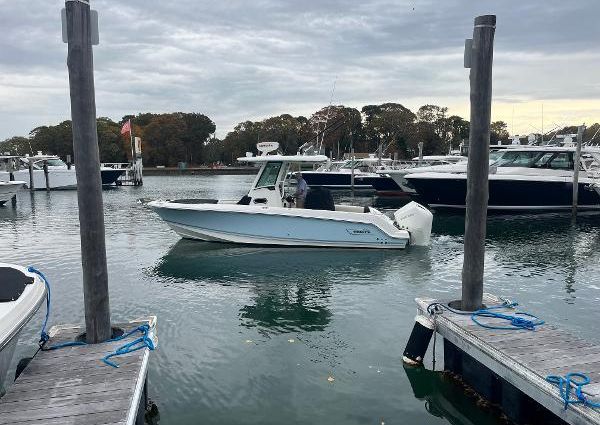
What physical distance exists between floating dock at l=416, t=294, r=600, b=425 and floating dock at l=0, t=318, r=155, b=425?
3.21 metres

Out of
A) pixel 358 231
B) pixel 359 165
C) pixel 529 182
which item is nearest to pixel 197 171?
pixel 359 165

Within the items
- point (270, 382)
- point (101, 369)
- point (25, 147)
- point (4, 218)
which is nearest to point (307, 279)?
point (270, 382)

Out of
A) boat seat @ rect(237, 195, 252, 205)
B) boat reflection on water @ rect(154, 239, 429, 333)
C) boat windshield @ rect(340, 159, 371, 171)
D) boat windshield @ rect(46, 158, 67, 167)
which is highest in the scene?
boat windshield @ rect(46, 158, 67, 167)

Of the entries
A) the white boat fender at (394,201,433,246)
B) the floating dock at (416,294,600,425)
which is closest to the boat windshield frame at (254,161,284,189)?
the white boat fender at (394,201,433,246)

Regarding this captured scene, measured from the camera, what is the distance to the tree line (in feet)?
266

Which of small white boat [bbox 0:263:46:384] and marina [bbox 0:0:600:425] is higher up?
small white boat [bbox 0:263:46:384]

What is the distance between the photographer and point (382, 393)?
5.84 meters

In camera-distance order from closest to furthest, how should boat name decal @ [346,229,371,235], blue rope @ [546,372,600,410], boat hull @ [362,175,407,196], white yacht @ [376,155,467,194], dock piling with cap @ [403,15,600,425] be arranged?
blue rope @ [546,372,600,410] < dock piling with cap @ [403,15,600,425] < boat name decal @ [346,229,371,235] < white yacht @ [376,155,467,194] < boat hull @ [362,175,407,196]

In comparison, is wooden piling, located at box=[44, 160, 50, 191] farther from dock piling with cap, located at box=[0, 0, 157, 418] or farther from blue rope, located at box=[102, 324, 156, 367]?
blue rope, located at box=[102, 324, 156, 367]

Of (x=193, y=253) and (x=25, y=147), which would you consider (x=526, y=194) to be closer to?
(x=193, y=253)

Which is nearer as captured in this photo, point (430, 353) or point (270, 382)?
point (270, 382)

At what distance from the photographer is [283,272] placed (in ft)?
38.6

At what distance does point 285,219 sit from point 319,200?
1013 mm

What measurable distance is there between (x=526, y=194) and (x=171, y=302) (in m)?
17.9
